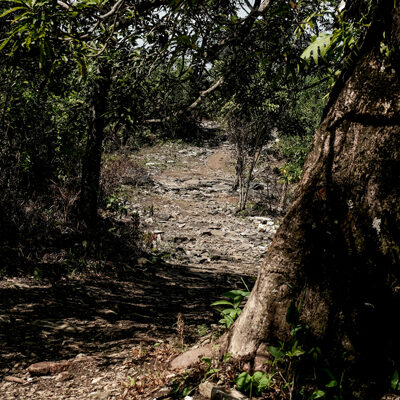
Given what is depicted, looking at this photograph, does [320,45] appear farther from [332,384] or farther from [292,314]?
[332,384]

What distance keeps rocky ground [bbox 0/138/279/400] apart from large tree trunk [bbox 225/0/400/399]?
18.5 inches

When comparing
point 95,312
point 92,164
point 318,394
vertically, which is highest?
point 92,164

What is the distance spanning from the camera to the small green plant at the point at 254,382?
2035mm

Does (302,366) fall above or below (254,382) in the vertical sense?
above

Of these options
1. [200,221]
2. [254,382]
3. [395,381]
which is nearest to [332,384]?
[395,381]

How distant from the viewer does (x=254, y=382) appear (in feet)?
6.77

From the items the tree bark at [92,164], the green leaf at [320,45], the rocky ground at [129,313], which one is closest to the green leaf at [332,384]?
the rocky ground at [129,313]

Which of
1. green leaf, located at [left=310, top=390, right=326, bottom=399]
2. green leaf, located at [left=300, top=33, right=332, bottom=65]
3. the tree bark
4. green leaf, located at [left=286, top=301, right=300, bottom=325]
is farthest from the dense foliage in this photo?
green leaf, located at [left=310, top=390, right=326, bottom=399]

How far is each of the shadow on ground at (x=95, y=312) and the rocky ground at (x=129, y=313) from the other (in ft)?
0.04

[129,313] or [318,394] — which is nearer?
[318,394]

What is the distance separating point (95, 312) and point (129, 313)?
43 centimetres

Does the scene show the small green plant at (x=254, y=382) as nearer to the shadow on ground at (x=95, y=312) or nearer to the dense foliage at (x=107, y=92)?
the shadow on ground at (x=95, y=312)

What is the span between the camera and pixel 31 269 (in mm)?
6047

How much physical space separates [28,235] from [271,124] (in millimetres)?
10505
